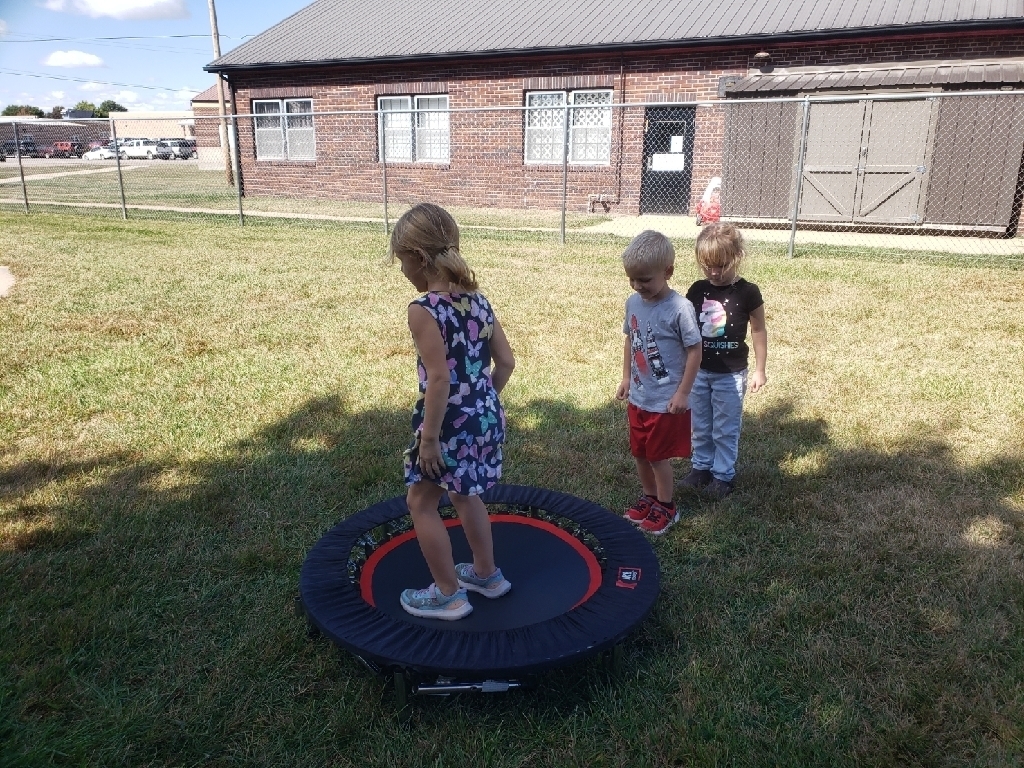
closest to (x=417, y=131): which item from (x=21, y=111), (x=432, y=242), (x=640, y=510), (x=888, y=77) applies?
(x=888, y=77)

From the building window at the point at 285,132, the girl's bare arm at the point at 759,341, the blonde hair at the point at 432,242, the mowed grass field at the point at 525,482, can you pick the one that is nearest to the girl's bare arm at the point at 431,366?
the blonde hair at the point at 432,242

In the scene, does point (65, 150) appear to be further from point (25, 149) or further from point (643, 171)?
point (643, 171)

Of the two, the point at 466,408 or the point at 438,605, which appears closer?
the point at 466,408

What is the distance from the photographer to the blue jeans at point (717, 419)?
3566mm

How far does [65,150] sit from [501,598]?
49027 mm

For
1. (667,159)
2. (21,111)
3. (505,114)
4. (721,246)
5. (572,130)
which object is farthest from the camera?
(21,111)

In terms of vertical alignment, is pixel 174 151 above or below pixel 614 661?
above

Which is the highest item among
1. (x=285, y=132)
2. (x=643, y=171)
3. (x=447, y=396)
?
(x=285, y=132)

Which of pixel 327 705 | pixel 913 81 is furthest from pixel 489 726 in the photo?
pixel 913 81

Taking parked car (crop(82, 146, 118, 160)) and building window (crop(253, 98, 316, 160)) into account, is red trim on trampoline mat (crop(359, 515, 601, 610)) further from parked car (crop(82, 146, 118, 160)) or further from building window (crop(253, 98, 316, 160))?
parked car (crop(82, 146, 118, 160))

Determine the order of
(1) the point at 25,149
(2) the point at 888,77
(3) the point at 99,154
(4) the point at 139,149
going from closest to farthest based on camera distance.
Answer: (2) the point at 888,77, (1) the point at 25,149, (3) the point at 99,154, (4) the point at 139,149

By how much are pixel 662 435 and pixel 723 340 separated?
1.97ft

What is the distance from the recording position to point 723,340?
3.48 meters

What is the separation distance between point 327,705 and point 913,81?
14085mm
